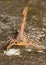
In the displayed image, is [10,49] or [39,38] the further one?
[39,38]

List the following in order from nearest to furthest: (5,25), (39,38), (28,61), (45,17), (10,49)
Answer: (28,61)
(10,49)
(39,38)
(5,25)
(45,17)

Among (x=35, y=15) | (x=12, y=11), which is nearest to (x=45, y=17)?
(x=35, y=15)

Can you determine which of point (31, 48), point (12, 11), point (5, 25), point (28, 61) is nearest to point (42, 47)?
point (31, 48)

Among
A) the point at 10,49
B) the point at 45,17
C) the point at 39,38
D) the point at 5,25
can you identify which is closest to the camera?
the point at 10,49

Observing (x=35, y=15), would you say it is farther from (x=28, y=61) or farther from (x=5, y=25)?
(x=28, y=61)

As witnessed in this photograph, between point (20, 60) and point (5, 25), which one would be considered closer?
point (20, 60)

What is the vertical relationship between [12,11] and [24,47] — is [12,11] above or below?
above

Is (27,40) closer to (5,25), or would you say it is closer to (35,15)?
(5,25)

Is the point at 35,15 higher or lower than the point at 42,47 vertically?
higher

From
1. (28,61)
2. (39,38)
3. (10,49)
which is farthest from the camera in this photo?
(39,38)
